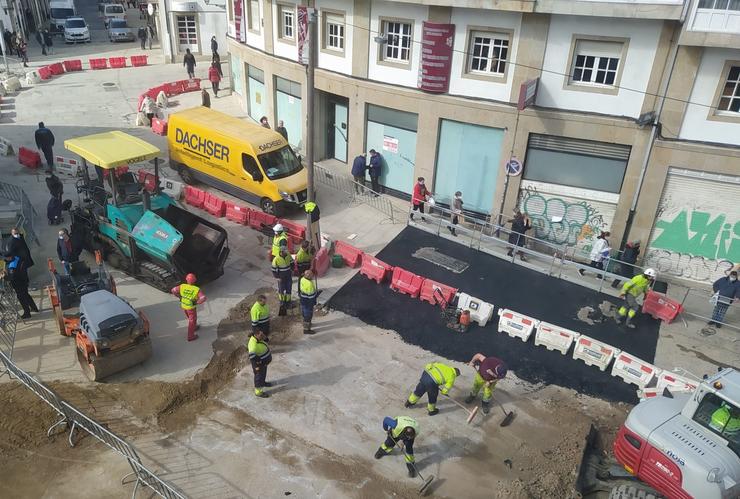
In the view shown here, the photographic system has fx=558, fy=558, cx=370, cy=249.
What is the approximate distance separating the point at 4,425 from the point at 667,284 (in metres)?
17.0

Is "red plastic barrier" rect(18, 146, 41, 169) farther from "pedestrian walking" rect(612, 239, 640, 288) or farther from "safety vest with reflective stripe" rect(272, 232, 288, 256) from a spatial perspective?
"pedestrian walking" rect(612, 239, 640, 288)

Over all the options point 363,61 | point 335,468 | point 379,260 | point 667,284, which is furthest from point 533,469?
point 363,61

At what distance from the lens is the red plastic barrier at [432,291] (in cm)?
1451

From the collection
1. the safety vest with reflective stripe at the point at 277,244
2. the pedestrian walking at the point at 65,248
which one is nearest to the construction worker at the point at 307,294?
the safety vest with reflective stripe at the point at 277,244

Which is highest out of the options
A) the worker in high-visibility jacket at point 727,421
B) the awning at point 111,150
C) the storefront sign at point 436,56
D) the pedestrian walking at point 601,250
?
the storefront sign at point 436,56

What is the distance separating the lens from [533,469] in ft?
32.6

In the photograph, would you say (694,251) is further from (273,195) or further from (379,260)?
(273,195)

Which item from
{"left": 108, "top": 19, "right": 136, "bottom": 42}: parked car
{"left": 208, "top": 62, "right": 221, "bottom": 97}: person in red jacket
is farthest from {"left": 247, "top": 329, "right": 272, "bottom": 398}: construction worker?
{"left": 108, "top": 19, "right": 136, "bottom": 42}: parked car

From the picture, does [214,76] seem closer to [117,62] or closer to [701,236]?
[117,62]

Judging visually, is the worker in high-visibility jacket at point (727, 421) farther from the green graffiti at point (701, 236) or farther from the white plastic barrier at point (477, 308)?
the green graffiti at point (701, 236)

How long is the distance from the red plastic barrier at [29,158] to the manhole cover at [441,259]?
14.9 metres

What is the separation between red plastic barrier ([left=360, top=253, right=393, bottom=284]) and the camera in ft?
50.7

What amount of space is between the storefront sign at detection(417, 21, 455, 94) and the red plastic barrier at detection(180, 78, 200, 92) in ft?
60.2

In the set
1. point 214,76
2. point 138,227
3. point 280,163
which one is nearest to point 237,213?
point 280,163
